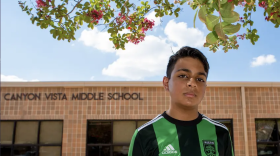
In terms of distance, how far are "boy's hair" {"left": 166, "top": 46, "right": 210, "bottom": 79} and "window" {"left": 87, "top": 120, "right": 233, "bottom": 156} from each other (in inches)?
325

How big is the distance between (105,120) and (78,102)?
1.23 m

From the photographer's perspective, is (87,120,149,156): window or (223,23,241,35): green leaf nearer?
(223,23,241,35): green leaf

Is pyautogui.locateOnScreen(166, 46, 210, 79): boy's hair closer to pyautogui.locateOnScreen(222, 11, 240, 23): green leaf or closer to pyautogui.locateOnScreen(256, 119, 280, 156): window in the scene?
pyautogui.locateOnScreen(222, 11, 240, 23): green leaf

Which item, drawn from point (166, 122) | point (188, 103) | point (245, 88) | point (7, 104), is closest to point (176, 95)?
point (188, 103)

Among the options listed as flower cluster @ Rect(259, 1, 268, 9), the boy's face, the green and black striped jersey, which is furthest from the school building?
the boy's face

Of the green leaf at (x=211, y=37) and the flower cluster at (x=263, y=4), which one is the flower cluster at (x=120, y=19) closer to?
the flower cluster at (x=263, y=4)

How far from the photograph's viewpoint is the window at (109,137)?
1026 centimetres

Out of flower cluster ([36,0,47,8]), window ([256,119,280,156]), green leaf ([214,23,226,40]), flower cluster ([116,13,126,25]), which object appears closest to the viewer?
green leaf ([214,23,226,40])

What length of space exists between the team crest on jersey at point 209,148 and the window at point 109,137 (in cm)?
826

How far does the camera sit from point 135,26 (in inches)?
206

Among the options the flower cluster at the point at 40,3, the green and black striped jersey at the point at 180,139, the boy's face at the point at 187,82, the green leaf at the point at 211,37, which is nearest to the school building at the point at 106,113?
the flower cluster at the point at 40,3

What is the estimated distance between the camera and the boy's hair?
223cm

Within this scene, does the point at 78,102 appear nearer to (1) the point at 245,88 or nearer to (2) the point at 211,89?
(2) the point at 211,89

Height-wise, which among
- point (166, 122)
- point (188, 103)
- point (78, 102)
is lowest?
point (166, 122)
